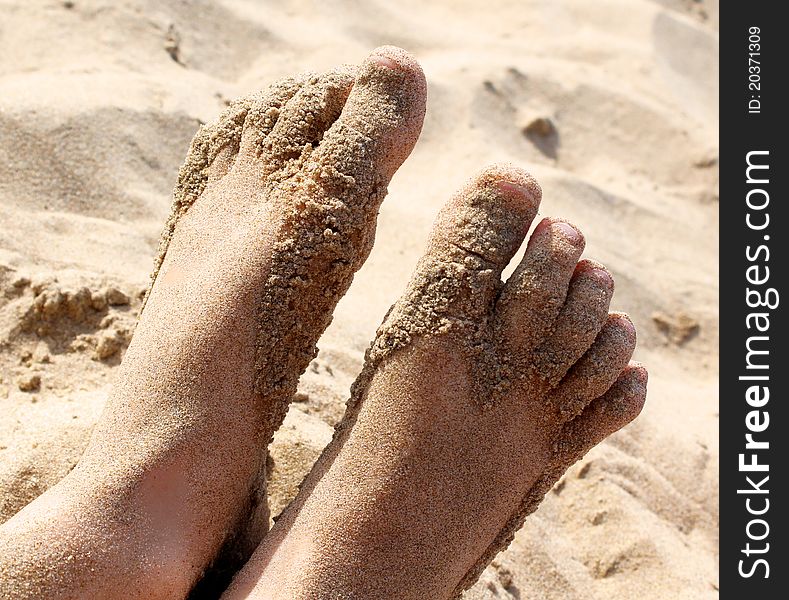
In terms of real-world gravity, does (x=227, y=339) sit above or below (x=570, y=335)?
below

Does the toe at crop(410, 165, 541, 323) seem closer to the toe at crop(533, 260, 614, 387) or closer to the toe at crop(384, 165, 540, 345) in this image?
the toe at crop(384, 165, 540, 345)

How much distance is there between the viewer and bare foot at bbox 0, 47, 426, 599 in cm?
127

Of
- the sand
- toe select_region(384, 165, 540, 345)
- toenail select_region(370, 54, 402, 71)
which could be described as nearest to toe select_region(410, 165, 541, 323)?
toe select_region(384, 165, 540, 345)

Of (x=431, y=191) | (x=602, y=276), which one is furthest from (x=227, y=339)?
(x=431, y=191)

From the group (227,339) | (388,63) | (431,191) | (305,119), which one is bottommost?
(431,191)

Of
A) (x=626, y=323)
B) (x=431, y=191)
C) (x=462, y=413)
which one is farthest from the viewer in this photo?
(x=431, y=191)

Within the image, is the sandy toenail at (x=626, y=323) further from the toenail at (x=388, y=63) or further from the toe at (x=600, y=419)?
the toenail at (x=388, y=63)

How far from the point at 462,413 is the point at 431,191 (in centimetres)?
126

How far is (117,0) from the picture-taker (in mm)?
2598

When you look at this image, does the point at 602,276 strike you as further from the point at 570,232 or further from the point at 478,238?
the point at 478,238

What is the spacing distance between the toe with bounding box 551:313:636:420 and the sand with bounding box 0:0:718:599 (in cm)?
38

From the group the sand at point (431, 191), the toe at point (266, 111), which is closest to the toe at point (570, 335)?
the sand at point (431, 191)

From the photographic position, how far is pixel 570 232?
145cm
